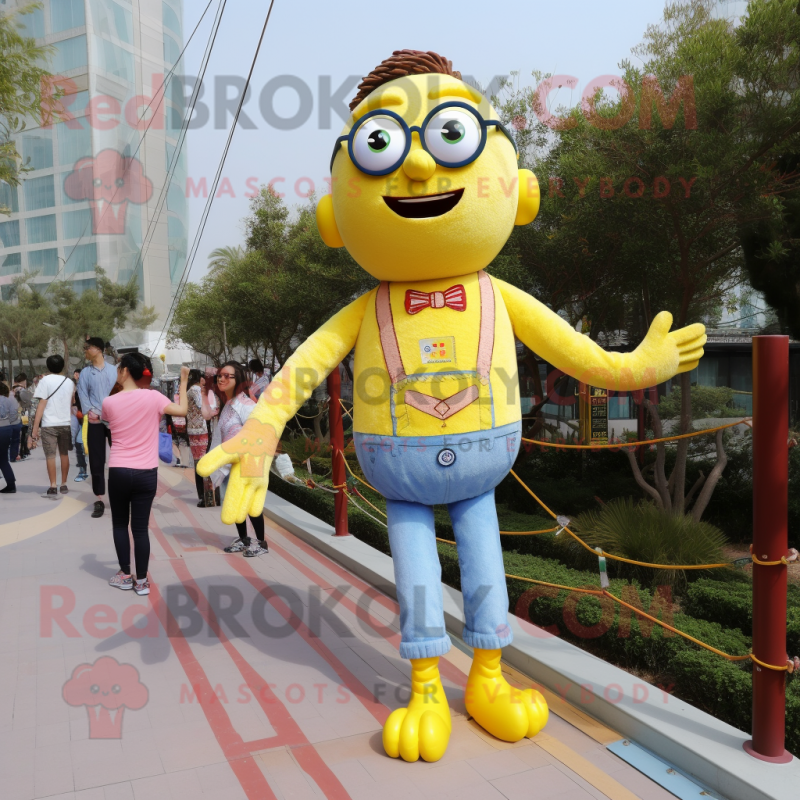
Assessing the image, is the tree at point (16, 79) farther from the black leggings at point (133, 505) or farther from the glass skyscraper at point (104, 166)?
the glass skyscraper at point (104, 166)

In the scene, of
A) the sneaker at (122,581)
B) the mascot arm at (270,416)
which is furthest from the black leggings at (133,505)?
the mascot arm at (270,416)

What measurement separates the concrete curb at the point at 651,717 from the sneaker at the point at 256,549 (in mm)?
2187

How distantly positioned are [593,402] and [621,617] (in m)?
4.37

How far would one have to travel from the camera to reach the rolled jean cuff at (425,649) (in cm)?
298

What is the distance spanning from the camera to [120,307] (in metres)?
37.1

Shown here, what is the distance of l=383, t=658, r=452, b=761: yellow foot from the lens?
2822mm

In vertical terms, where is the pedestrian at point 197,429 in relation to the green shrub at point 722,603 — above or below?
above

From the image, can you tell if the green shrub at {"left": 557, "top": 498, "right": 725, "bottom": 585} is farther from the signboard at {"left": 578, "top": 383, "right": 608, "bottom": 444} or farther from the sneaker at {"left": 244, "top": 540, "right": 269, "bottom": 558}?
the sneaker at {"left": 244, "top": 540, "right": 269, "bottom": 558}

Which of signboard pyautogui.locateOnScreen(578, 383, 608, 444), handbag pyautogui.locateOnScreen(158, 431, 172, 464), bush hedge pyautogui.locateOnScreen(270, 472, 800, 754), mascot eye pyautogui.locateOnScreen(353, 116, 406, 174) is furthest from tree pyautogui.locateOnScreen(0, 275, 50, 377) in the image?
mascot eye pyautogui.locateOnScreen(353, 116, 406, 174)

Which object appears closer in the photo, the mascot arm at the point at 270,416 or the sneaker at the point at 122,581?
the mascot arm at the point at 270,416

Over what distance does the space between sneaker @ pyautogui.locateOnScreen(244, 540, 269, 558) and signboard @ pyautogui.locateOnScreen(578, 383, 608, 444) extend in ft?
13.3

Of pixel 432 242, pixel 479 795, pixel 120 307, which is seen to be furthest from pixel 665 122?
pixel 120 307

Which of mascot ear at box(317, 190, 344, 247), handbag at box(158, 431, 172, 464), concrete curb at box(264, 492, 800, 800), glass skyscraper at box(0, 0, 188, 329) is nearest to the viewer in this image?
concrete curb at box(264, 492, 800, 800)

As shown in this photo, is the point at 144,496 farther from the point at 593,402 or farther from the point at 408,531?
the point at 593,402
